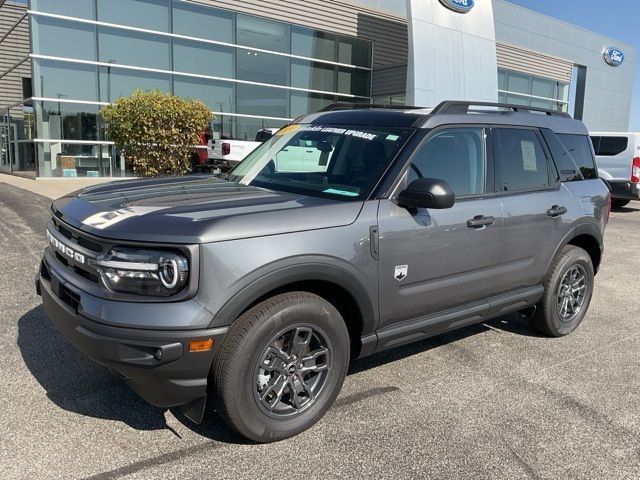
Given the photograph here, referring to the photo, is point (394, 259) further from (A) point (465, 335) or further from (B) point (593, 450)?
(A) point (465, 335)

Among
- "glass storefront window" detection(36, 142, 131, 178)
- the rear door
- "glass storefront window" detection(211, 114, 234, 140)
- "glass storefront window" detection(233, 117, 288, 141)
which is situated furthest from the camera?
"glass storefront window" detection(233, 117, 288, 141)

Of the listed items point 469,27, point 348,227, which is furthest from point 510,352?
point 469,27

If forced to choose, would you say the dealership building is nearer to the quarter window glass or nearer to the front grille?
the quarter window glass

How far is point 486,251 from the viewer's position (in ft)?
12.3

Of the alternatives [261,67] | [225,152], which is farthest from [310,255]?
[261,67]

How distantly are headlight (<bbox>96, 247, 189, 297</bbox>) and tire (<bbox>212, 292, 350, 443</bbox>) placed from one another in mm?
378

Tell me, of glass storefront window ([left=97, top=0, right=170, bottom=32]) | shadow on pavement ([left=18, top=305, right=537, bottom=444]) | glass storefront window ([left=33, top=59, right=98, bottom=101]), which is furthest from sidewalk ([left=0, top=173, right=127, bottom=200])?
shadow on pavement ([left=18, top=305, right=537, bottom=444])

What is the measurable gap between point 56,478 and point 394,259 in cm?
206

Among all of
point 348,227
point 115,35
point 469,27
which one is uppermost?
point 469,27

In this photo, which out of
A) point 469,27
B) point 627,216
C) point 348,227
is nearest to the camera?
point 348,227

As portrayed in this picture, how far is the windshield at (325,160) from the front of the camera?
134 inches

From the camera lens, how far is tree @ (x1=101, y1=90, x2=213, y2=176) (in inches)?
407

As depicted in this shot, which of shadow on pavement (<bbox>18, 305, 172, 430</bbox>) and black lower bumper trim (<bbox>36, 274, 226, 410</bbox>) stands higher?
black lower bumper trim (<bbox>36, 274, 226, 410</bbox>)

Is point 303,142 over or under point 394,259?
over
